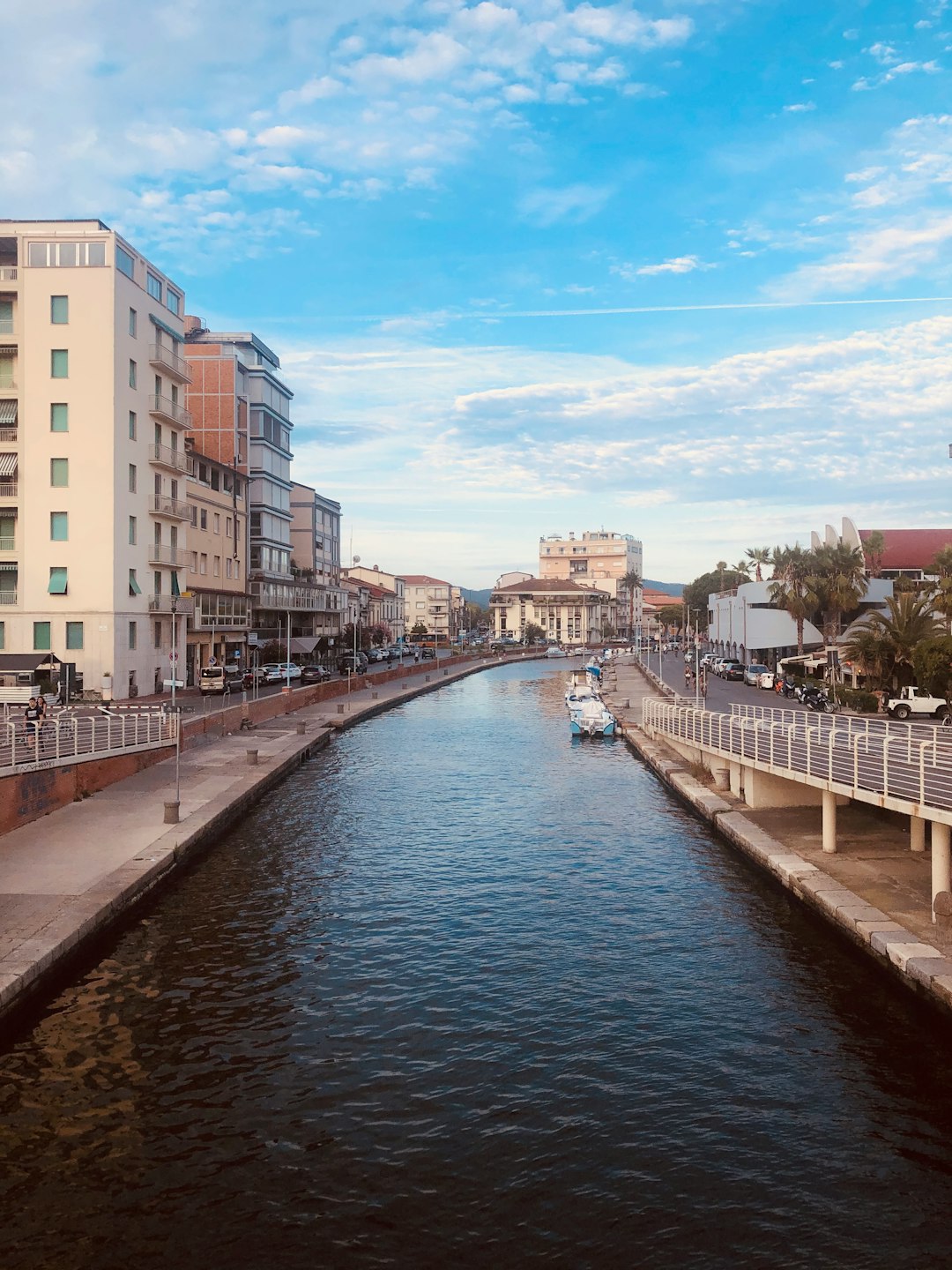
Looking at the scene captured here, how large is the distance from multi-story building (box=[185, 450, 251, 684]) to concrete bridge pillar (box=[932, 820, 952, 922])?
186 feet

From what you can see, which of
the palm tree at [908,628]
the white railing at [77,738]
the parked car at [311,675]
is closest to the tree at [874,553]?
the palm tree at [908,628]

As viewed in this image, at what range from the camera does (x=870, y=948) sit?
16.7 m

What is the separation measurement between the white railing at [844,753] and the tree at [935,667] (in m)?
9.86

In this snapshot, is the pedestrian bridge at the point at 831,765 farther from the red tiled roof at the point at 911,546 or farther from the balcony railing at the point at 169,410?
the red tiled roof at the point at 911,546

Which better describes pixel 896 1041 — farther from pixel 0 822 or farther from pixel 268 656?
pixel 268 656

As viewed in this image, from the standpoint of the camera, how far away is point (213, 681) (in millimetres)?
63781

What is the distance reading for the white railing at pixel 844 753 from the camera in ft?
63.3

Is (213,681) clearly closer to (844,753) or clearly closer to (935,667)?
(935,667)

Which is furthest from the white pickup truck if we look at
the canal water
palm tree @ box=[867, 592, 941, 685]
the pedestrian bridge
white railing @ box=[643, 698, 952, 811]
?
the canal water

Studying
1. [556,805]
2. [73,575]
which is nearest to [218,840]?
[556,805]

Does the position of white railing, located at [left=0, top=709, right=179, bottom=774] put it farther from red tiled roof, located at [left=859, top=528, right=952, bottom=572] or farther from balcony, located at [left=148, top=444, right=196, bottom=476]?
red tiled roof, located at [left=859, top=528, right=952, bottom=572]

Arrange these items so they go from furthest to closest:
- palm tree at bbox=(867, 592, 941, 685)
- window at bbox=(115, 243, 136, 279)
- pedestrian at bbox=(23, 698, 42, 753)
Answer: palm tree at bbox=(867, 592, 941, 685) < window at bbox=(115, 243, 136, 279) < pedestrian at bbox=(23, 698, 42, 753)

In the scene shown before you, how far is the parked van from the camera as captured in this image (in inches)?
2496

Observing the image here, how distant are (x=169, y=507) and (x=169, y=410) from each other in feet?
19.2
